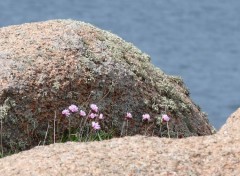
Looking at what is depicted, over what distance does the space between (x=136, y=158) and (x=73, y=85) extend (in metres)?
2.79

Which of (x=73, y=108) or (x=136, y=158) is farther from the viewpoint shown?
(x=73, y=108)

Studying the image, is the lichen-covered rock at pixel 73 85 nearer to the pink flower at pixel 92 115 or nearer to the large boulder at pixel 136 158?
the pink flower at pixel 92 115

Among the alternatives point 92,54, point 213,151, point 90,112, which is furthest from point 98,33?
point 213,151

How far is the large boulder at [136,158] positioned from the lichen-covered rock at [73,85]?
195 centimetres

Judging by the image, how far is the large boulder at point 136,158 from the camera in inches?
214

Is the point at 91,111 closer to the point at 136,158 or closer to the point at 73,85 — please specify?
the point at 73,85

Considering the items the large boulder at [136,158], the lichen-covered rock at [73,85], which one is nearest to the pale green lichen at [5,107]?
the lichen-covered rock at [73,85]

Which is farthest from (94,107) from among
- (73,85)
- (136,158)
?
(136,158)

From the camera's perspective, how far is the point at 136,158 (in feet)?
18.3

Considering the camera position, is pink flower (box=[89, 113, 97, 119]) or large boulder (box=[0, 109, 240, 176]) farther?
pink flower (box=[89, 113, 97, 119])

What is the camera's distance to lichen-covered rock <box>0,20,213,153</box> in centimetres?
798

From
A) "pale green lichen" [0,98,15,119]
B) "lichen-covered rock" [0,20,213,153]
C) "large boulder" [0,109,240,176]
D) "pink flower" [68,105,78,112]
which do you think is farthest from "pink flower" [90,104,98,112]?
"large boulder" [0,109,240,176]

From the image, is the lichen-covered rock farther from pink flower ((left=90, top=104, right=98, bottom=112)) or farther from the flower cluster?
pink flower ((left=90, top=104, right=98, bottom=112))

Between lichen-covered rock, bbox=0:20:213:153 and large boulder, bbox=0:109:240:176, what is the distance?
1949 mm
